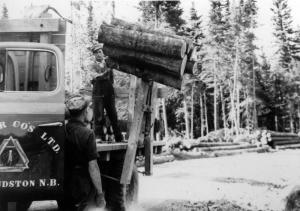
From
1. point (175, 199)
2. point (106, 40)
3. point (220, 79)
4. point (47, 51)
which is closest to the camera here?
point (47, 51)

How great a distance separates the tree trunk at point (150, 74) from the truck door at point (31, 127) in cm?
115

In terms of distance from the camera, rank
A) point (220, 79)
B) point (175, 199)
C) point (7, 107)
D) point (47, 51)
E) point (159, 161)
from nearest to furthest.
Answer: point (7, 107)
point (47, 51)
point (175, 199)
point (159, 161)
point (220, 79)

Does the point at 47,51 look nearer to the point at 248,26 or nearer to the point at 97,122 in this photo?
the point at 97,122

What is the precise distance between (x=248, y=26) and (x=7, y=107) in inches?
1442

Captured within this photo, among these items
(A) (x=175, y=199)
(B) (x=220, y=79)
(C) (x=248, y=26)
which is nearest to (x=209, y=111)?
(B) (x=220, y=79)

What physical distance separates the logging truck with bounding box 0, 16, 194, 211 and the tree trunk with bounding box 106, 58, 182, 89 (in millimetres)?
17

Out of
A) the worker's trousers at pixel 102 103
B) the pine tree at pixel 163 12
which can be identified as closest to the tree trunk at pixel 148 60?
the worker's trousers at pixel 102 103

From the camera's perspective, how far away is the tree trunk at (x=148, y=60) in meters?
5.21

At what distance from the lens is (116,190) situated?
219 inches

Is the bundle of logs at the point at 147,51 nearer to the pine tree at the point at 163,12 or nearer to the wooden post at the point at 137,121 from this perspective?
the wooden post at the point at 137,121

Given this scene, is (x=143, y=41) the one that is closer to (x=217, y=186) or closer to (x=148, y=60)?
(x=148, y=60)

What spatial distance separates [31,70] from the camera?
4.54 metres

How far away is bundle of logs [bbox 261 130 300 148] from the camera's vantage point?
84.9 ft

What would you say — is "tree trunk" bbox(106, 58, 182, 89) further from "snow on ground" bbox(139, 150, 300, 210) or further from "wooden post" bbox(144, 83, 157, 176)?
"snow on ground" bbox(139, 150, 300, 210)
